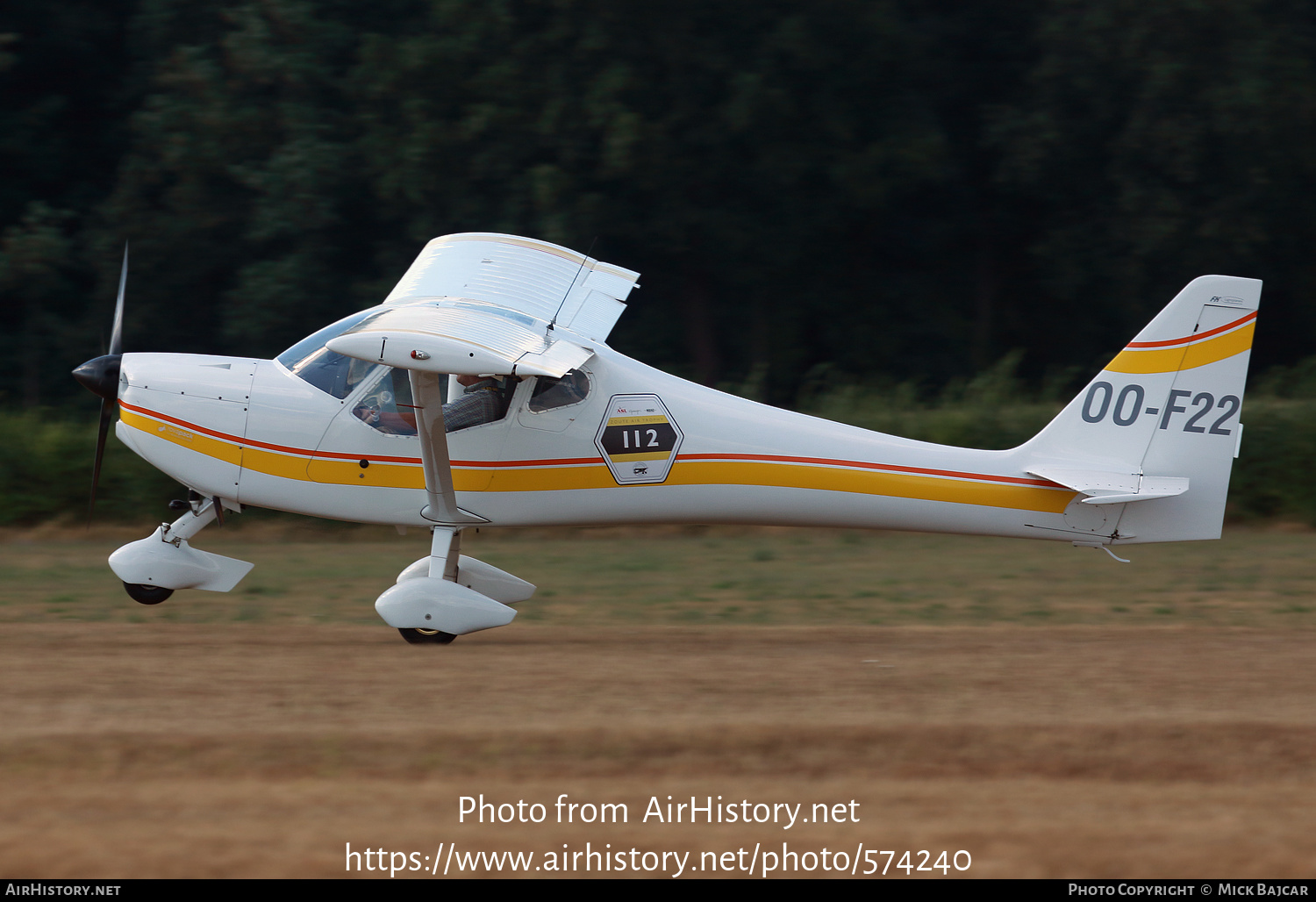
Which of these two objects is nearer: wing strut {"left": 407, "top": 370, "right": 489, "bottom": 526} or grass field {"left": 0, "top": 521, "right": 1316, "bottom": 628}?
wing strut {"left": 407, "top": 370, "right": 489, "bottom": 526}

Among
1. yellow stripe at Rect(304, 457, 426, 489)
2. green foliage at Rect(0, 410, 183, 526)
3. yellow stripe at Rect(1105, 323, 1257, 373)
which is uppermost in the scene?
yellow stripe at Rect(1105, 323, 1257, 373)

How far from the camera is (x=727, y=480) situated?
933 cm

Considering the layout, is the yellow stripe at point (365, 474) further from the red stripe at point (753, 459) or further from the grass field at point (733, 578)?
the grass field at point (733, 578)

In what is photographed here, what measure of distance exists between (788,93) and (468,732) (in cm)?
1898

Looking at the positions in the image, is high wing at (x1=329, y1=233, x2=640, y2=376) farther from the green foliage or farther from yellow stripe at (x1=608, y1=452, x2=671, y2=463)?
the green foliage

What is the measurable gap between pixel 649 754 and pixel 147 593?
482 cm

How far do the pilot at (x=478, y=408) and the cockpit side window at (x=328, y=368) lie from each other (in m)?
0.67

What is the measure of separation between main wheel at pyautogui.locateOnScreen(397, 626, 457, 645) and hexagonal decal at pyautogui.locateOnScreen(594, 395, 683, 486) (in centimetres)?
156

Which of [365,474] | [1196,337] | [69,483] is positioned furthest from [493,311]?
[69,483]

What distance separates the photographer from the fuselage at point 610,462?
9281 mm

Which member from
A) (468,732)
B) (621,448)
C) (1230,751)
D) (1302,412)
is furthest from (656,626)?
(1302,412)

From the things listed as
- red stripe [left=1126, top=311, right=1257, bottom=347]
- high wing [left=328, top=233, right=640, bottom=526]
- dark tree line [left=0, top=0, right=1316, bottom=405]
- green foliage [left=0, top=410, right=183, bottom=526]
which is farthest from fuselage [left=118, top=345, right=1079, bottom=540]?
dark tree line [left=0, top=0, right=1316, bottom=405]

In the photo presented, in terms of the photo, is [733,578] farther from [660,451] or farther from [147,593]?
[147,593]

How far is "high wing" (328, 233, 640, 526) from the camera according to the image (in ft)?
26.3
